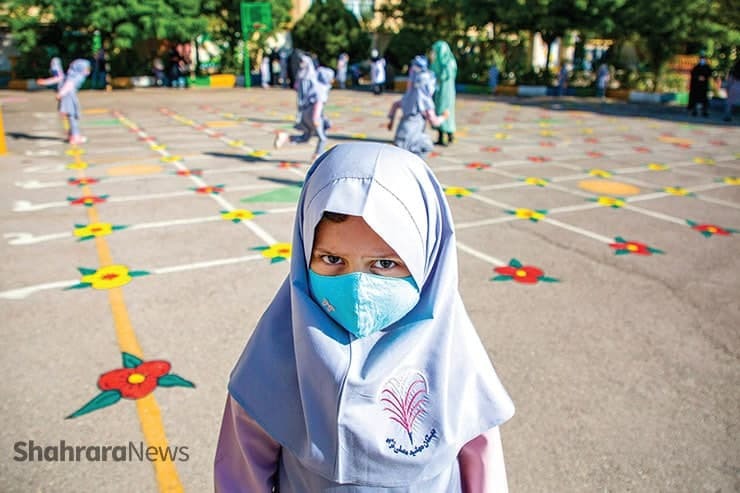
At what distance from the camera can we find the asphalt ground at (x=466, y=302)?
2.42m

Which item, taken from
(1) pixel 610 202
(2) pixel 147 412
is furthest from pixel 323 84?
(2) pixel 147 412

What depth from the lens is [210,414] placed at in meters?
2.65

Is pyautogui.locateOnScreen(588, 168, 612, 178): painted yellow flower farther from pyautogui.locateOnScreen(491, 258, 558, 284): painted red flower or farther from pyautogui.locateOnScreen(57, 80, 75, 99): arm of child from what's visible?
pyautogui.locateOnScreen(57, 80, 75, 99): arm of child

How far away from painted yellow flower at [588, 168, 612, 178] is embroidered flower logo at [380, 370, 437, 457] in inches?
298

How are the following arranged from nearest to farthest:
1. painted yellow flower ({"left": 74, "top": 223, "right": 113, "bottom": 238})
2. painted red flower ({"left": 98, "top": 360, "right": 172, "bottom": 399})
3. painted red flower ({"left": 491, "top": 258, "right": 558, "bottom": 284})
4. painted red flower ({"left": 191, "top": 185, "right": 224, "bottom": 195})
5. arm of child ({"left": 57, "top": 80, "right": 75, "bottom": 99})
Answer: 1. painted red flower ({"left": 98, "top": 360, "right": 172, "bottom": 399})
2. painted red flower ({"left": 491, "top": 258, "right": 558, "bottom": 284})
3. painted yellow flower ({"left": 74, "top": 223, "right": 113, "bottom": 238})
4. painted red flower ({"left": 191, "top": 185, "right": 224, "bottom": 195})
5. arm of child ({"left": 57, "top": 80, "right": 75, "bottom": 99})

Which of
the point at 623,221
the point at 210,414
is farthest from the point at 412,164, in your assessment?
the point at 623,221

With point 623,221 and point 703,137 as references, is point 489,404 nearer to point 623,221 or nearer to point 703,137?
point 623,221

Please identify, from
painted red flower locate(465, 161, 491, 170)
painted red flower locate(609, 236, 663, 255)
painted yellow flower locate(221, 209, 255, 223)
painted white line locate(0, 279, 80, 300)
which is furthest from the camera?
painted red flower locate(465, 161, 491, 170)

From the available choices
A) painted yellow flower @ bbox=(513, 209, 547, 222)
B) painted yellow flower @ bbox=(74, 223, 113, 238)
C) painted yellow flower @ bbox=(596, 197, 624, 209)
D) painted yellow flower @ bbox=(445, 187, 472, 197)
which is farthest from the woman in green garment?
painted yellow flower @ bbox=(74, 223, 113, 238)

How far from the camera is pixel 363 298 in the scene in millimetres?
1258

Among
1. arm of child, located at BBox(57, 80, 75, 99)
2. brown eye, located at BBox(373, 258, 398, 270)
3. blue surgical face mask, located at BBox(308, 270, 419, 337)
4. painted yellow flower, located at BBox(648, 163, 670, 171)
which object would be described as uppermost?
arm of child, located at BBox(57, 80, 75, 99)

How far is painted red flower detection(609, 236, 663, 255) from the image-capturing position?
4910 mm

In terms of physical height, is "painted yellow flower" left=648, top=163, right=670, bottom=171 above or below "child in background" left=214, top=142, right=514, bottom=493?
below

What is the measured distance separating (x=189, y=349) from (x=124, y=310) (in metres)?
0.76
